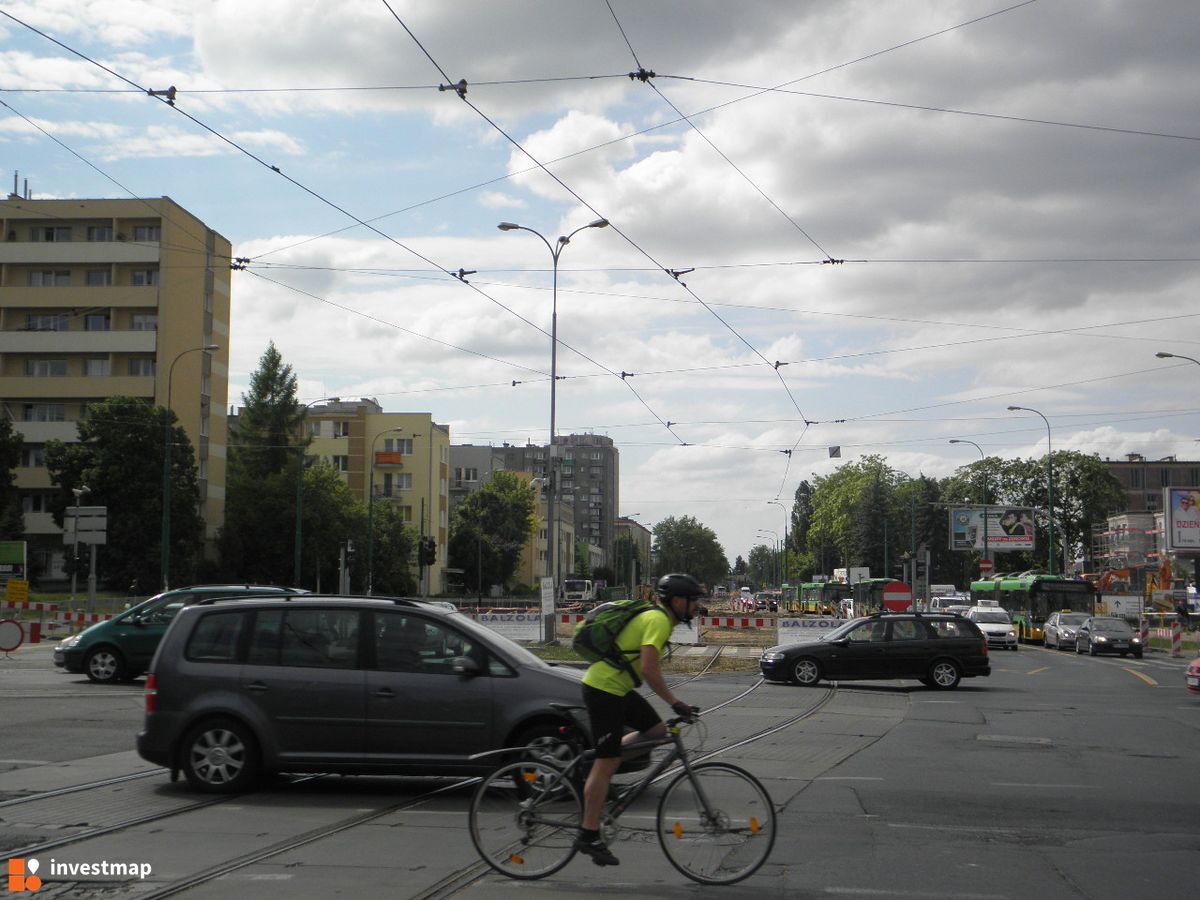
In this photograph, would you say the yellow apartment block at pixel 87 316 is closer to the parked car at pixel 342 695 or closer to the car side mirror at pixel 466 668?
the parked car at pixel 342 695

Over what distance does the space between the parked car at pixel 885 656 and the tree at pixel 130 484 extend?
44.8 metres

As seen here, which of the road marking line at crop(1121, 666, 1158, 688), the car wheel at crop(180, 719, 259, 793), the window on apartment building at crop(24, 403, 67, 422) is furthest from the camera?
the window on apartment building at crop(24, 403, 67, 422)

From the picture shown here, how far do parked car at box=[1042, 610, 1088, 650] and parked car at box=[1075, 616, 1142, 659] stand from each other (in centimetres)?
269

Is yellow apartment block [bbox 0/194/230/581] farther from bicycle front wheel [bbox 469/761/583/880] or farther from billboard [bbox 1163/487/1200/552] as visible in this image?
bicycle front wheel [bbox 469/761/583/880]

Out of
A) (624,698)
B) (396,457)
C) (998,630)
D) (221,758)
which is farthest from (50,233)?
(624,698)

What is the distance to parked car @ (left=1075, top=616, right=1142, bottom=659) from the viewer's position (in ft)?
145

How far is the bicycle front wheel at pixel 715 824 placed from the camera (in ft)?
23.7

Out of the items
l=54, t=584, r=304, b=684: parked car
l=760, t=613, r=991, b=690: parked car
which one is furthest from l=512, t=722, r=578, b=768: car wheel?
l=760, t=613, r=991, b=690: parked car

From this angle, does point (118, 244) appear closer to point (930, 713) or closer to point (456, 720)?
point (930, 713)

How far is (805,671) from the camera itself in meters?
25.6

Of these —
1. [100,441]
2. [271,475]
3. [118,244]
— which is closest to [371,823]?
[100,441]

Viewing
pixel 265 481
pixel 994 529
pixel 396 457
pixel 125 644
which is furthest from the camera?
pixel 396 457

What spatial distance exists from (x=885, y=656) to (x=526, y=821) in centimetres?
1955

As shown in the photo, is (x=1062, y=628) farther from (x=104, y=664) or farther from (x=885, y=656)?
(x=104, y=664)
